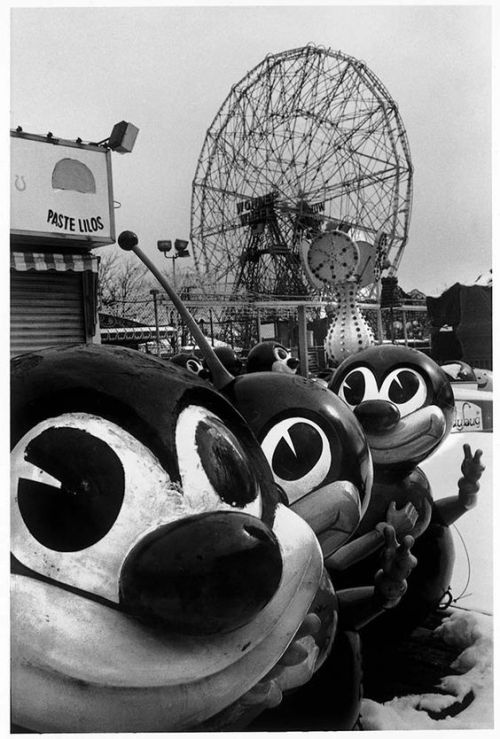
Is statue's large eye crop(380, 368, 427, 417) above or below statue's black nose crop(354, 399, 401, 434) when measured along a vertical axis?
above

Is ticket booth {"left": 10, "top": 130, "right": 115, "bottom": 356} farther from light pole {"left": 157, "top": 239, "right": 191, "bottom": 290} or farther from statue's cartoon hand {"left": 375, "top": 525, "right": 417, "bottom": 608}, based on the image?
statue's cartoon hand {"left": 375, "top": 525, "right": 417, "bottom": 608}

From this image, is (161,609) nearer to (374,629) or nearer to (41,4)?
(41,4)

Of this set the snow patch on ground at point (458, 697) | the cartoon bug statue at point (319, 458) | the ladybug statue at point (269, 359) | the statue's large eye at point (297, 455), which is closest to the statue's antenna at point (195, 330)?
the cartoon bug statue at point (319, 458)

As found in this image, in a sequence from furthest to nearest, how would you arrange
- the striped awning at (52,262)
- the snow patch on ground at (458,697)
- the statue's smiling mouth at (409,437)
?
the statue's smiling mouth at (409,437), the striped awning at (52,262), the snow patch on ground at (458,697)

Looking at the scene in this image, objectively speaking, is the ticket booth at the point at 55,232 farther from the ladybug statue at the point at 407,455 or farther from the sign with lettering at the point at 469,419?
the sign with lettering at the point at 469,419

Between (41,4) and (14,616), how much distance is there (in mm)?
1328

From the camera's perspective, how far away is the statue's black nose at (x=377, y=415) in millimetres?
2094

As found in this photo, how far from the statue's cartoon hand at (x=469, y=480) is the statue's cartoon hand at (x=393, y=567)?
0.91 meters

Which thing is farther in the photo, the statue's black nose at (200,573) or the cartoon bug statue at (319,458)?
the cartoon bug statue at (319,458)

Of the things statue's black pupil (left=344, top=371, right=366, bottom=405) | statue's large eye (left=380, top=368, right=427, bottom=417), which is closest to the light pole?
statue's black pupil (left=344, top=371, right=366, bottom=405)

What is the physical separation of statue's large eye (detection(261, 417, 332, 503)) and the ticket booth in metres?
0.70

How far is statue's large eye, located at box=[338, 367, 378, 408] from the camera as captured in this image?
7.45 feet

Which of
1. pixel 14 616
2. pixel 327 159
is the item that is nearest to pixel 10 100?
pixel 14 616

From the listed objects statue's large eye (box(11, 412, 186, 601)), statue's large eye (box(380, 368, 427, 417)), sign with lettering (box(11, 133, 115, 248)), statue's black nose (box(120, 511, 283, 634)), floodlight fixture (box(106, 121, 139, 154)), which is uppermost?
floodlight fixture (box(106, 121, 139, 154))
